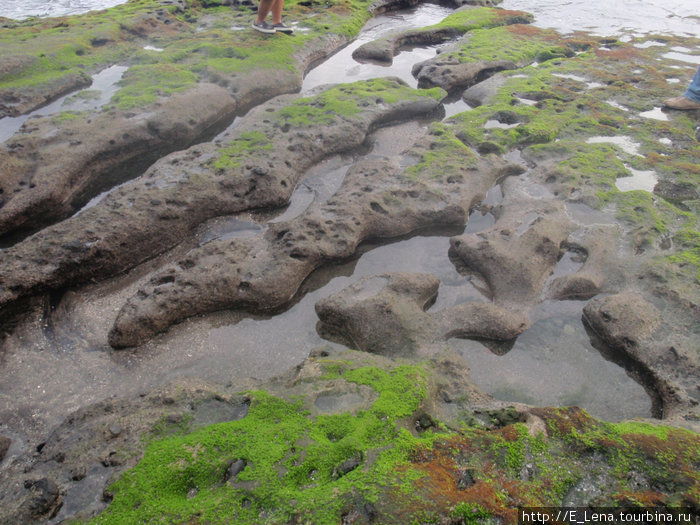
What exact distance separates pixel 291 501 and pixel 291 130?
4974mm

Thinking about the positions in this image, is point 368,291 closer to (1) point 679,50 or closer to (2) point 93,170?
(2) point 93,170

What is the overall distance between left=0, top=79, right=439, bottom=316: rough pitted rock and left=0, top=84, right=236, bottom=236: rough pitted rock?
74cm

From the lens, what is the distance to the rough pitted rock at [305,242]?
13.7 ft

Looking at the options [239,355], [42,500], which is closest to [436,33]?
[239,355]

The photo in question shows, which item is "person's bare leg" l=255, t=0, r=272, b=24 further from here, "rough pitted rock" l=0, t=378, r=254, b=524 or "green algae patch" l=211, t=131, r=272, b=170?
"rough pitted rock" l=0, t=378, r=254, b=524

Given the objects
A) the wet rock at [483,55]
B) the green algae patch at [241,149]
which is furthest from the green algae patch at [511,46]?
the green algae patch at [241,149]

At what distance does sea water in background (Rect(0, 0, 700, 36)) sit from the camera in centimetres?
1198

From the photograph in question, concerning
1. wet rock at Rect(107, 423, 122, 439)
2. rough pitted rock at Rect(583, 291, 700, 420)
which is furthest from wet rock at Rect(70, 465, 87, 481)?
rough pitted rock at Rect(583, 291, 700, 420)

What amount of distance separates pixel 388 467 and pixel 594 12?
1482 cm

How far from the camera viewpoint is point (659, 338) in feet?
13.1

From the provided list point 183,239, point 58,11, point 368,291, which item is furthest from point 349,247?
point 58,11

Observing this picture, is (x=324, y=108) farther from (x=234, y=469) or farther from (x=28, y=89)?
(x=234, y=469)

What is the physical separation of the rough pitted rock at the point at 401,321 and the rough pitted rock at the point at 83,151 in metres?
3.36

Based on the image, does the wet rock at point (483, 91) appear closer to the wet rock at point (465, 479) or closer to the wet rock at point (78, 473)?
the wet rock at point (465, 479)
